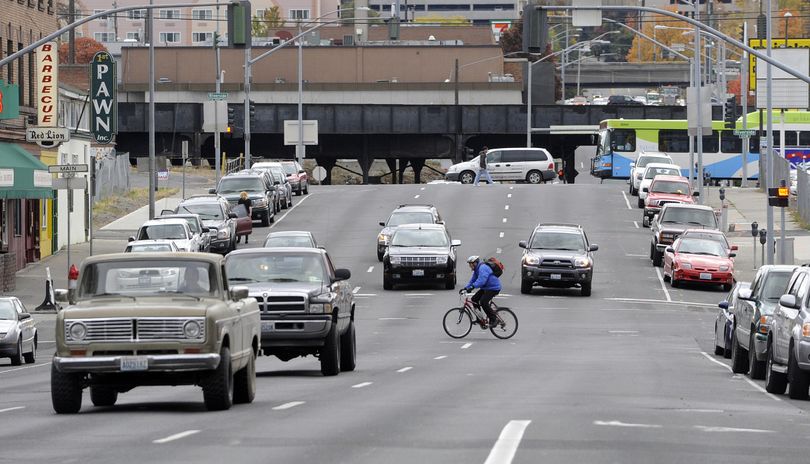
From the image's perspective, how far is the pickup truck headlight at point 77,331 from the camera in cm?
1545

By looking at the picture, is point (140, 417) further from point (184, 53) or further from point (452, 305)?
point (184, 53)

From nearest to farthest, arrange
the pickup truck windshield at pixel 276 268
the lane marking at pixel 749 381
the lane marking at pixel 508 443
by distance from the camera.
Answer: the lane marking at pixel 508 443
the lane marking at pixel 749 381
the pickup truck windshield at pixel 276 268

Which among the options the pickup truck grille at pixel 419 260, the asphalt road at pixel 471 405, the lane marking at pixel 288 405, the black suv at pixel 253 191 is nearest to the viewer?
the asphalt road at pixel 471 405

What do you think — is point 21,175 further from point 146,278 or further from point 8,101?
point 146,278

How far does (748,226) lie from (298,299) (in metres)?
41.7

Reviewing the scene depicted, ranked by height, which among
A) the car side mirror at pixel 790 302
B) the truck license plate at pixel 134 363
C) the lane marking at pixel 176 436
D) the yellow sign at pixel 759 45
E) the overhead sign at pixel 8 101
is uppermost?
the yellow sign at pixel 759 45

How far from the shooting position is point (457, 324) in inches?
1267

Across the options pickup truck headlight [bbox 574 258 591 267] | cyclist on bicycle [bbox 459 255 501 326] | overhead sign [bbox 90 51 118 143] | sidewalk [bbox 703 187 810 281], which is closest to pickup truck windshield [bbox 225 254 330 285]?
cyclist on bicycle [bbox 459 255 501 326]

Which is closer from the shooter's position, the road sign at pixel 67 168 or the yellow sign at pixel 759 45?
the road sign at pixel 67 168

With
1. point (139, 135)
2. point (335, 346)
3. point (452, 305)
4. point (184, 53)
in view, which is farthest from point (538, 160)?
point (335, 346)

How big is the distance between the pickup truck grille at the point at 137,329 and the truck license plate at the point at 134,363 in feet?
0.64

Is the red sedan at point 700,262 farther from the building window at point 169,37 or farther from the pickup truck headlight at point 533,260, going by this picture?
the building window at point 169,37

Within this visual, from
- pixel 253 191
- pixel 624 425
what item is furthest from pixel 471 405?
pixel 253 191

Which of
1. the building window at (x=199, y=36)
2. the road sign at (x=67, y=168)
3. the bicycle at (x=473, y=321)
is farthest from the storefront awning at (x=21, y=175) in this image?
the building window at (x=199, y=36)
